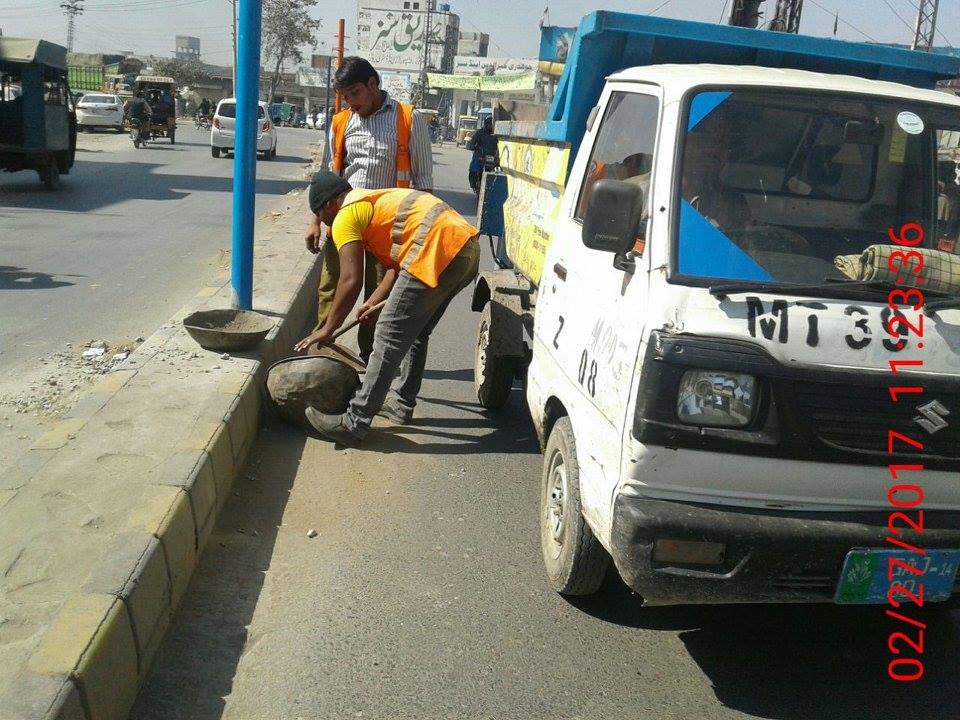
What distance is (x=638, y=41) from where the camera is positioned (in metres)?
4.71

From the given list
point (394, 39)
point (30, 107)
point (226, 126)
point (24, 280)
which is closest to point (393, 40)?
point (394, 39)

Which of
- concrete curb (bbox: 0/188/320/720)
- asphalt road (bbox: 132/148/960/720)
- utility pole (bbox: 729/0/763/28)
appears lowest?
asphalt road (bbox: 132/148/960/720)

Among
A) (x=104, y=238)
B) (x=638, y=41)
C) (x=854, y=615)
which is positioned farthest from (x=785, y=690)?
(x=104, y=238)

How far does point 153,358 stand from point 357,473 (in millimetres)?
1619

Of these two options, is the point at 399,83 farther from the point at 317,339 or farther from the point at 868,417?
the point at 868,417

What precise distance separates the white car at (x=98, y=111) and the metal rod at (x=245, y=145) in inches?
1339

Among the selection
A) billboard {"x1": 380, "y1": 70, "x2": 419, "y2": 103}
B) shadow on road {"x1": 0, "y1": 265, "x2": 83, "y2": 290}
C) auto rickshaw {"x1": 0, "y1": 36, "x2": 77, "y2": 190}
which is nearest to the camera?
shadow on road {"x1": 0, "y1": 265, "x2": 83, "y2": 290}

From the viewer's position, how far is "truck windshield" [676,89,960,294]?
3.05 metres

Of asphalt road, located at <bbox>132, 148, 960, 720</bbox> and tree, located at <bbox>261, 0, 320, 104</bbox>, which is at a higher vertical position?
tree, located at <bbox>261, 0, 320, 104</bbox>

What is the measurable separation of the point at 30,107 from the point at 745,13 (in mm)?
11872

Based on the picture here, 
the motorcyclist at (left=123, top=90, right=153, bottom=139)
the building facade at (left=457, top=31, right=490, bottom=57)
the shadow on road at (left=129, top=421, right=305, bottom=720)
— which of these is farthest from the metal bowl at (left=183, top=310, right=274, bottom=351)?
the building facade at (left=457, top=31, right=490, bottom=57)

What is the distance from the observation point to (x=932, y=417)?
2.79 meters

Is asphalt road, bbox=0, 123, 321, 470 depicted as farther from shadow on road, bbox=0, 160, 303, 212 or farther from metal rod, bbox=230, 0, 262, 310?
metal rod, bbox=230, 0, 262, 310

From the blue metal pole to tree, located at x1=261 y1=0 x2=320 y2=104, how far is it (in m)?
68.6
